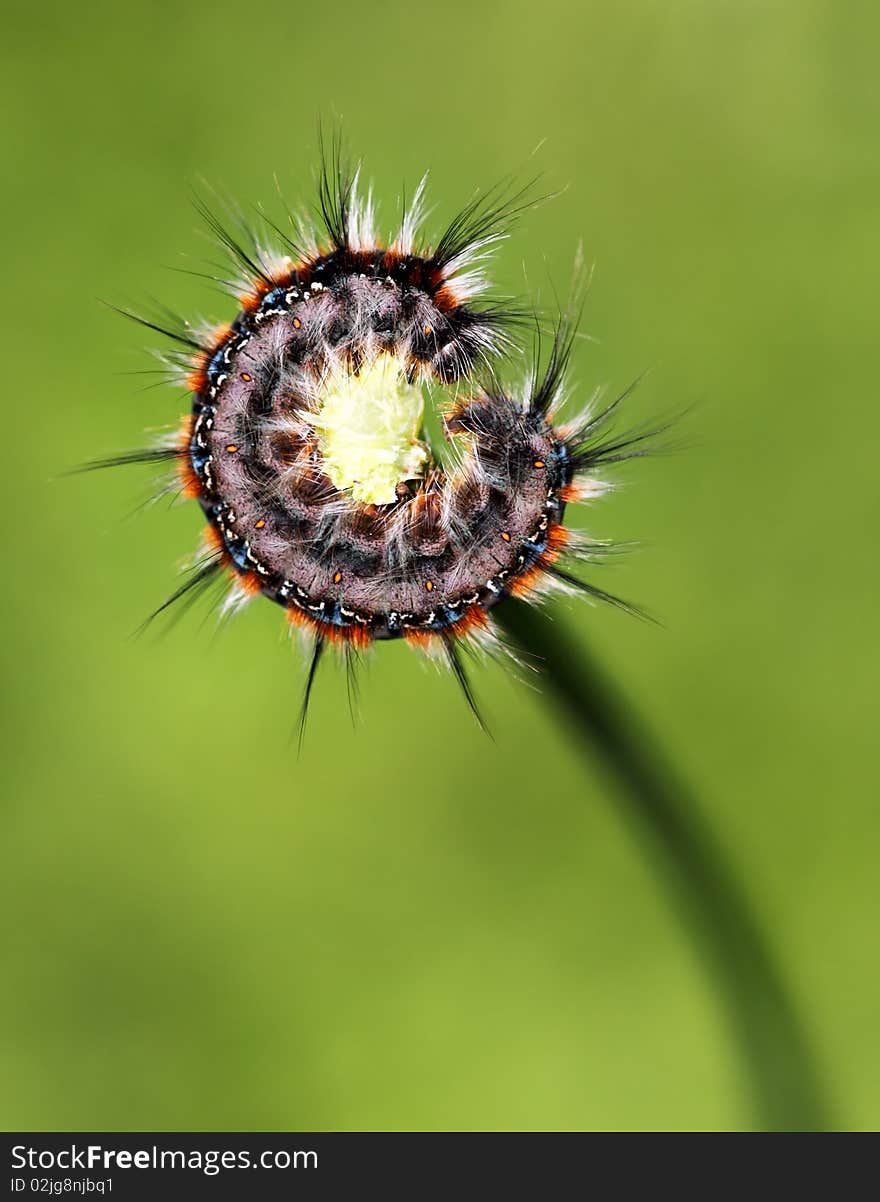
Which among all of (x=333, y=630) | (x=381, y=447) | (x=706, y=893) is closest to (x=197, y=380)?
(x=381, y=447)

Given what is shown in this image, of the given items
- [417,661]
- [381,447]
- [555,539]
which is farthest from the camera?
[417,661]

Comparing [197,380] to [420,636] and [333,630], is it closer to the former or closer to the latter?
[333,630]

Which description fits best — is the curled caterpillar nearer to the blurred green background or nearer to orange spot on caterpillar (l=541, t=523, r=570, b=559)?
orange spot on caterpillar (l=541, t=523, r=570, b=559)

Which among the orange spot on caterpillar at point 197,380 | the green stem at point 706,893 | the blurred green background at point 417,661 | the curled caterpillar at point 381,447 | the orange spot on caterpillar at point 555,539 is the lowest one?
the green stem at point 706,893

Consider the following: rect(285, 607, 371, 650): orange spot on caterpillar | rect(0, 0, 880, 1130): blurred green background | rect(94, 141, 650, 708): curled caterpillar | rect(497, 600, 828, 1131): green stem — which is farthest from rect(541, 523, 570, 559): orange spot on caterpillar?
rect(0, 0, 880, 1130): blurred green background

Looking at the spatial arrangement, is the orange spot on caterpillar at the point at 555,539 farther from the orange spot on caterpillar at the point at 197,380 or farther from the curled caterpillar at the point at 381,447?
the orange spot on caterpillar at the point at 197,380

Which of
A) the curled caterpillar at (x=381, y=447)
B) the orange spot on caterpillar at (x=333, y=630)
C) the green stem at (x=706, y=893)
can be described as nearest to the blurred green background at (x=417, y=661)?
the green stem at (x=706, y=893)
